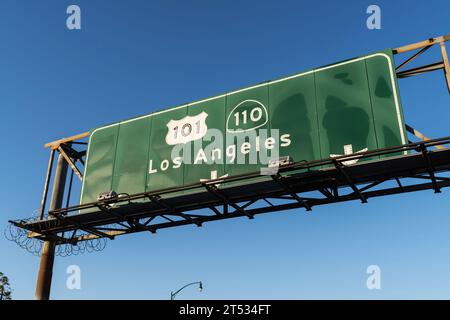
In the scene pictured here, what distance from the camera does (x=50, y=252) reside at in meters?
17.6

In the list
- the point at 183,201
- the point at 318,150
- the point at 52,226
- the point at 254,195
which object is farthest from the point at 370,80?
the point at 52,226

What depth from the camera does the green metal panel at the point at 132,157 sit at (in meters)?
15.8

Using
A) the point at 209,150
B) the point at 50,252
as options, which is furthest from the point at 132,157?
the point at 50,252

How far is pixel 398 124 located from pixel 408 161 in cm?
109

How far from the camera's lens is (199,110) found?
15453 millimetres

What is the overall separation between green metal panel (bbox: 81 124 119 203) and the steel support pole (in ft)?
7.09

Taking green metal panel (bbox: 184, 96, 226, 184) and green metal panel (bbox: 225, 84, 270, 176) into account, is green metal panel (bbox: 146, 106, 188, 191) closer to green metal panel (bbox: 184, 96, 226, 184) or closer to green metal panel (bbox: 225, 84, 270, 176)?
green metal panel (bbox: 184, 96, 226, 184)

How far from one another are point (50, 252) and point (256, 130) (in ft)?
33.3

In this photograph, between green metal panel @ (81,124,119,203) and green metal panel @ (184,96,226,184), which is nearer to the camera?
green metal panel @ (184,96,226,184)

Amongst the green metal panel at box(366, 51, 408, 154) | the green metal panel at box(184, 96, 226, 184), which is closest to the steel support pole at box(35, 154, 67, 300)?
the green metal panel at box(184, 96, 226, 184)

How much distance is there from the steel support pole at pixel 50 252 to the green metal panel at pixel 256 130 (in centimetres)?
224

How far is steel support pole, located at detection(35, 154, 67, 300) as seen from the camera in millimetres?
17062

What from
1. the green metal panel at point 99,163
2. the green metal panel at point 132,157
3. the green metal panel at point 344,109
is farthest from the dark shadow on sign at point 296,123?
the green metal panel at point 99,163

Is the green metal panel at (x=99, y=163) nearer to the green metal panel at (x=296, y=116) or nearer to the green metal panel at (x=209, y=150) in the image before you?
the green metal panel at (x=209, y=150)
